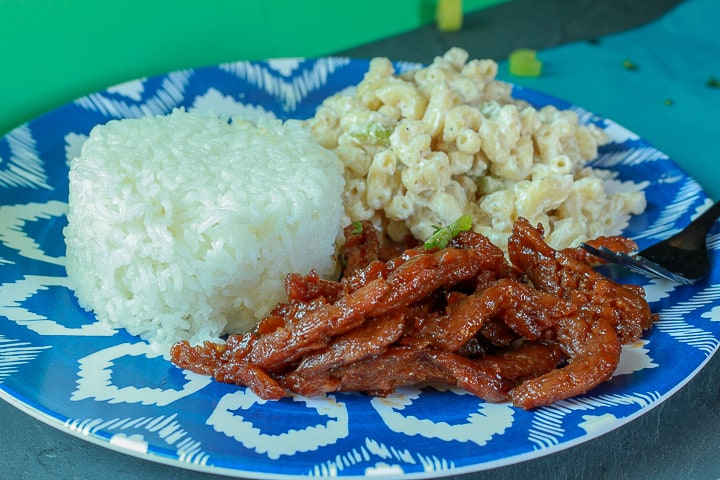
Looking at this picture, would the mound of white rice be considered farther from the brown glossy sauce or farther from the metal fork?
the metal fork

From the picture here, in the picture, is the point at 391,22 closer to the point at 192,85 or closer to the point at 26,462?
the point at 192,85

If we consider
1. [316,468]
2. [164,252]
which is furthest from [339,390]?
[164,252]

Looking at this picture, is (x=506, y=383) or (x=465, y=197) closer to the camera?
(x=506, y=383)

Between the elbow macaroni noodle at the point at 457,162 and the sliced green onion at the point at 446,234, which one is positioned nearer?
the sliced green onion at the point at 446,234

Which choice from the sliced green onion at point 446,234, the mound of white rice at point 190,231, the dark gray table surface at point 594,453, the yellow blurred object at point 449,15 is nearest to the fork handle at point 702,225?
the dark gray table surface at point 594,453

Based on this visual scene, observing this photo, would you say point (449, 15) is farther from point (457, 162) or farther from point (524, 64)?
point (457, 162)

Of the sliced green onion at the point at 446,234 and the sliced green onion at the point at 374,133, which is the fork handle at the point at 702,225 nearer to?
the sliced green onion at the point at 446,234

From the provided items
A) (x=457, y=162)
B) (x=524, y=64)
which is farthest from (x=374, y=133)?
(x=524, y=64)
